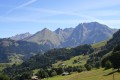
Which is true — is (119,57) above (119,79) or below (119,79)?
above

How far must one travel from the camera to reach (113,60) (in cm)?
13475

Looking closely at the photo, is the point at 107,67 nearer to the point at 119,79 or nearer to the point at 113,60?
the point at 113,60

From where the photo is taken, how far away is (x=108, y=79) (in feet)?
341

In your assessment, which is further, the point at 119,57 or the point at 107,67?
the point at 107,67

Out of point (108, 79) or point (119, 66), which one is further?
point (119, 66)

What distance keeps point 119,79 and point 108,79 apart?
6.45 metres

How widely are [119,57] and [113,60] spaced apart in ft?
17.1

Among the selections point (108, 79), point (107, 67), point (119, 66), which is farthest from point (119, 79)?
point (107, 67)

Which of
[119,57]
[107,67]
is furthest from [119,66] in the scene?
[107,67]

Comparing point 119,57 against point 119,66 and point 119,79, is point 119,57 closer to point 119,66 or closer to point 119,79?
point 119,66

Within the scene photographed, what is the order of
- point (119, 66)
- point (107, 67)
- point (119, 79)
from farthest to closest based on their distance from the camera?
1. point (107, 67)
2. point (119, 66)
3. point (119, 79)

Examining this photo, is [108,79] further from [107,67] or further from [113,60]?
[107,67]

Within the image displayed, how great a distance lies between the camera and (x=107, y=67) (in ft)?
497

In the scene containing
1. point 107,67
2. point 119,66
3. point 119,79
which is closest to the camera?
point 119,79
